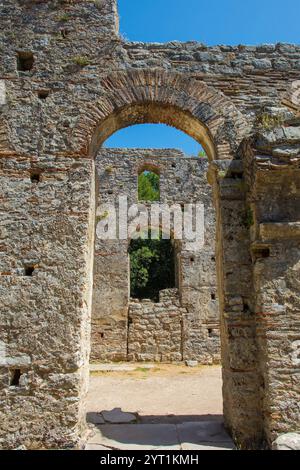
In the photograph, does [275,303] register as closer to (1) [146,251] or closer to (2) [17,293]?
(2) [17,293]

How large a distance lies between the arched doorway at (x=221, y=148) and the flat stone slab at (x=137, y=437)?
815mm

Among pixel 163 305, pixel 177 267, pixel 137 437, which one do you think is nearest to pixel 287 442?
pixel 137 437

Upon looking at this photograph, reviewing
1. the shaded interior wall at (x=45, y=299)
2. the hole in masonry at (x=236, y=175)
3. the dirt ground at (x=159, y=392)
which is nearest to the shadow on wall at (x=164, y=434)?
the dirt ground at (x=159, y=392)

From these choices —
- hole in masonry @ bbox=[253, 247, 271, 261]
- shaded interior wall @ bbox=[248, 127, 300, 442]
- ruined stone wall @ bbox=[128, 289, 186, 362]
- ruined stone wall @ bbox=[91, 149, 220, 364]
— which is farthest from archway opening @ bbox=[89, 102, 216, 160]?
ruined stone wall @ bbox=[128, 289, 186, 362]

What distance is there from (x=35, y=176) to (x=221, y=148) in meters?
2.69

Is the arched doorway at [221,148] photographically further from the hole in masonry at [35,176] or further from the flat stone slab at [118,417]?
the flat stone slab at [118,417]

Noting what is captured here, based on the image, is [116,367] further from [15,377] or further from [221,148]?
[221,148]

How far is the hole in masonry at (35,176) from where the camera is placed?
5539 mm

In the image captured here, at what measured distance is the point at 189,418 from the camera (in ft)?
20.7

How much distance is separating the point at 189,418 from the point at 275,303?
2702mm

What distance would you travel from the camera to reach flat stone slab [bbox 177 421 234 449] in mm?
4852

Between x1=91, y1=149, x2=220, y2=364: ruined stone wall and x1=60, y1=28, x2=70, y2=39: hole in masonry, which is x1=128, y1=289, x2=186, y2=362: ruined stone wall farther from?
x1=60, y1=28, x2=70, y2=39: hole in masonry

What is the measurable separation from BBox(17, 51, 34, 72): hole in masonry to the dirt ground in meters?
5.70
